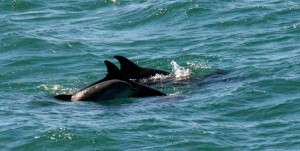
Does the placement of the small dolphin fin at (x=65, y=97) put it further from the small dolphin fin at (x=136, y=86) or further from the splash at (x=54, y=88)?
the splash at (x=54, y=88)

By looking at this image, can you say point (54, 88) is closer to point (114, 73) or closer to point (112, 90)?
point (114, 73)

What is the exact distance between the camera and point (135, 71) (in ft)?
79.4

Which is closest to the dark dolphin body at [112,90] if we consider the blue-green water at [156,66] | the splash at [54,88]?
the blue-green water at [156,66]

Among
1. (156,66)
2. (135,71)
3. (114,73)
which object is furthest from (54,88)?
(156,66)

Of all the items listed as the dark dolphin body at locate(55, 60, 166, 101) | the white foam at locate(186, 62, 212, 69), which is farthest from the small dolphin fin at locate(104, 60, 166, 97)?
the white foam at locate(186, 62, 212, 69)

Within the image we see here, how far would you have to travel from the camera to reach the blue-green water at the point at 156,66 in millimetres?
18875

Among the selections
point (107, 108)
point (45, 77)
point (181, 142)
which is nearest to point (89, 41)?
point (45, 77)

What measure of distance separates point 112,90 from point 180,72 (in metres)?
3.50

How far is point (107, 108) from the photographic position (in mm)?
21078

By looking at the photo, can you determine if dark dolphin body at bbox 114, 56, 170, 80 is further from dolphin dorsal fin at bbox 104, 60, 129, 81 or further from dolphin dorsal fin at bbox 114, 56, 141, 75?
dolphin dorsal fin at bbox 104, 60, 129, 81

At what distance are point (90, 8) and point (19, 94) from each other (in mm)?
14130

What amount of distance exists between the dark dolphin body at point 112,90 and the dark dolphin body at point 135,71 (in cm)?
135

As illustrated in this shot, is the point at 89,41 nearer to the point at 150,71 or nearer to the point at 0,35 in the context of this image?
the point at 0,35

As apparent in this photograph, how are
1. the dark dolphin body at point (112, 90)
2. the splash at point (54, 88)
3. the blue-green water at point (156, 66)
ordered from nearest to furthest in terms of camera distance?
the blue-green water at point (156, 66)
the dark dolphin body at point (112, 90)
the splash at point (54, 88)
